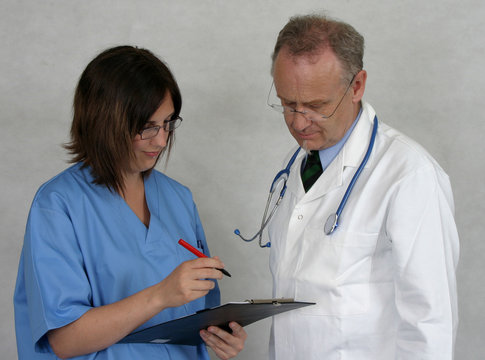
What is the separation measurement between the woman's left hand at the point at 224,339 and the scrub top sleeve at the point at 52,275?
1.20ft

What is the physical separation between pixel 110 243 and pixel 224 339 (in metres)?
0.44

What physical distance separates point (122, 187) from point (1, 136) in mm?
1092

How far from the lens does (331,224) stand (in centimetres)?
146

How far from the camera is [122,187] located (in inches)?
64.2

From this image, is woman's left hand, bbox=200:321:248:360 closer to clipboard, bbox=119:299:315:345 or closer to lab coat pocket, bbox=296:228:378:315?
clipboard, bbox=119:299:315:345

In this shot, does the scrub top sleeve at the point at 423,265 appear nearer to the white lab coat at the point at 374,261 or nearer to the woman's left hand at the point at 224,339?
the white lab coat at the point at 374,261

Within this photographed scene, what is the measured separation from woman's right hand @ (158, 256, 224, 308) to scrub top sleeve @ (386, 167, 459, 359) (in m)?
0.46

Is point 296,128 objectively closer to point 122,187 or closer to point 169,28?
point 122,187

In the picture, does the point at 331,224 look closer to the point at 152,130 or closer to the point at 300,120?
the point at 300,120

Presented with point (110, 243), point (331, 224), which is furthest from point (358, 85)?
point (110, 243)

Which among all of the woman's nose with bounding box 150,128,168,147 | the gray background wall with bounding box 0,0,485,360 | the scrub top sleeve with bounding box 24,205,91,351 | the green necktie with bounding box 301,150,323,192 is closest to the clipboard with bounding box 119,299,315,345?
the scrub top sleeve with bounding box 24,205,91,351

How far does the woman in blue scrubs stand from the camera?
1.38 metres

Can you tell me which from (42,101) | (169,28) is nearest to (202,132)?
(169,28)

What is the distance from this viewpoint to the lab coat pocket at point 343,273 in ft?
4.68
